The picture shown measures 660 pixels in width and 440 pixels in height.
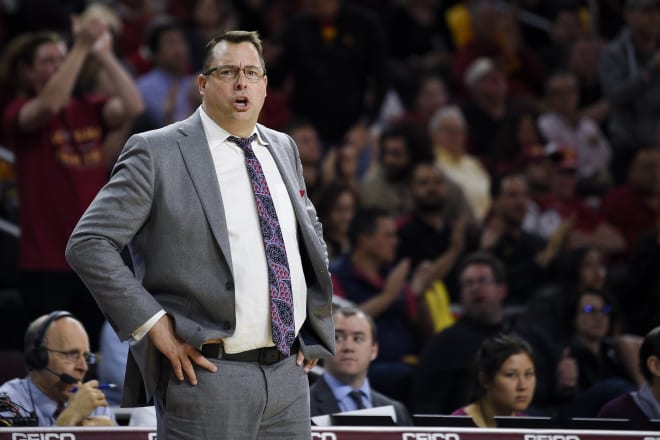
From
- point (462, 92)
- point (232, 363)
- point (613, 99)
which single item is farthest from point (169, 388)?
point (462, 92)

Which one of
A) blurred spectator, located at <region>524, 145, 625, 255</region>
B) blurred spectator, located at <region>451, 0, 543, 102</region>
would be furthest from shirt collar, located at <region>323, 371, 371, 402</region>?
blurred spectator, located at <region>451, 0, 543, 102</region>

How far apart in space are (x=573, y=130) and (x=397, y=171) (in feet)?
8.17

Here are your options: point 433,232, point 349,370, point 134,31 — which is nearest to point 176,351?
point 349,370

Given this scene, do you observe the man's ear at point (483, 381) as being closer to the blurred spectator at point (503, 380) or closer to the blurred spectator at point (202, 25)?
the blurred spectator at point (503, 380)

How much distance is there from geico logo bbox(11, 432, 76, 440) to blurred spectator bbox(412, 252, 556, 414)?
2479 mm

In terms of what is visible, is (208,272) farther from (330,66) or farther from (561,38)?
(561,38)

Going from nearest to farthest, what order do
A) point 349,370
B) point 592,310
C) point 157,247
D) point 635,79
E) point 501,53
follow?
point 157,247 < point 349,370 < point 592,310 < point 635,79 < point 501,53

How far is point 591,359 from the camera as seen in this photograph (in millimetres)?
6891

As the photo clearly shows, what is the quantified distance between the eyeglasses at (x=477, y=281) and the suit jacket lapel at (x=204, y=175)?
3793mm

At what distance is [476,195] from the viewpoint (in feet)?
30.3

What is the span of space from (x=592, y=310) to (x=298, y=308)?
4.08 metres

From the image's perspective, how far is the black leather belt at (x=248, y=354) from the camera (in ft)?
10.7

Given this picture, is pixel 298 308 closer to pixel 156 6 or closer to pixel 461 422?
pixel 461 422

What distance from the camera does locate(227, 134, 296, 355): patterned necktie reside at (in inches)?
130
